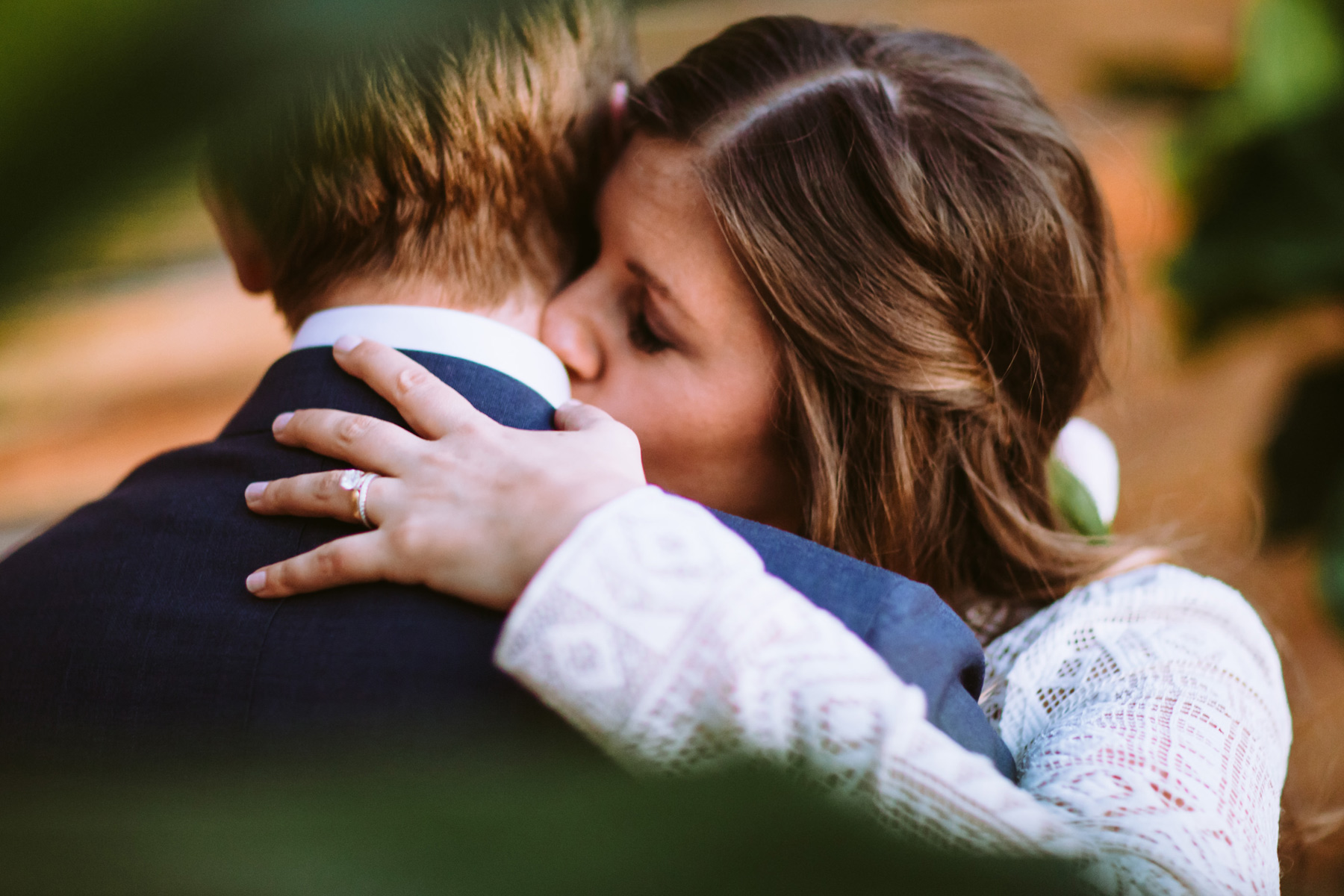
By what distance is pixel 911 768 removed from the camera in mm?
573

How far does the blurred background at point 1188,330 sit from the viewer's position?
218 centimetres

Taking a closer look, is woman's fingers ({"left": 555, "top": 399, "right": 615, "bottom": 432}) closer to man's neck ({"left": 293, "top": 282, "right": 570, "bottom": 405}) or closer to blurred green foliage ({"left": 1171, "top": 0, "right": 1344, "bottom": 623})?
man's neck ({"left": 293, "top": 282, "right": 570, "bottom": 405})

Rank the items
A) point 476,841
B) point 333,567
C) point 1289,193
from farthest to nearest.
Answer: point 1289,193 < point 333,567 < point 476,841

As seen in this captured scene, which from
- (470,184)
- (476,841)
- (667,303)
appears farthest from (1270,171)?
(476,841)

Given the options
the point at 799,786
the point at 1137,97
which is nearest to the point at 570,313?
the point at 799,786

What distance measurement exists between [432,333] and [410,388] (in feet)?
0.29

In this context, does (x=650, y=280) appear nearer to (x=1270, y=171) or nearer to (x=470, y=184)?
(x=470, y=184)

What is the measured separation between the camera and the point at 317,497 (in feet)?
2.36

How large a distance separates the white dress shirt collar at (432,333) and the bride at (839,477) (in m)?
0.04

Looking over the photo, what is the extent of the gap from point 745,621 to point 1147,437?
277 cm

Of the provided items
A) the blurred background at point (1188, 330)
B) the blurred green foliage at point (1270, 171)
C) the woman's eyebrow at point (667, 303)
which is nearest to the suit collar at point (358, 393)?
the woman's eyebrow at point (667, 303)

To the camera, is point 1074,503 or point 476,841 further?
point 1074,503

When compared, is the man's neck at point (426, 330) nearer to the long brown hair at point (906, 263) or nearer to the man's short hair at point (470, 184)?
the man's short hair at point (470, 184)

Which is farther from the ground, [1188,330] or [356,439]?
[356,439]
